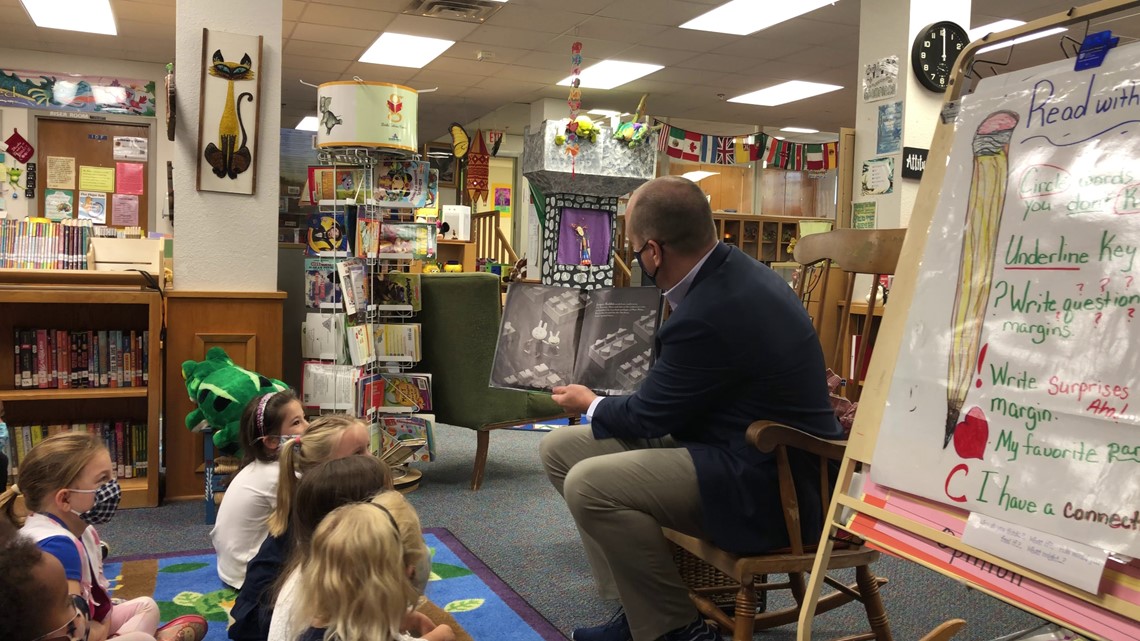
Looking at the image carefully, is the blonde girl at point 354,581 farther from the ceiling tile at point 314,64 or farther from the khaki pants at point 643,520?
the ceiling tile at point 314,64

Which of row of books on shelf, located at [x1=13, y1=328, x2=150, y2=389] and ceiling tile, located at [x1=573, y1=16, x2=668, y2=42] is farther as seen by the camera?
ceiling tile, located at [x1=573, y1=16, x2=668, y2=42]

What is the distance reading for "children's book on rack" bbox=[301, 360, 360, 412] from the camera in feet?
12.2

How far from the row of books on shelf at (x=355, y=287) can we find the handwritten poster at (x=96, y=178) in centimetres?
579

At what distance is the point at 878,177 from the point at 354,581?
4.42 metres

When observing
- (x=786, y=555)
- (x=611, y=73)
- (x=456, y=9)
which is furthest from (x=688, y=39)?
(x=786, y=555)

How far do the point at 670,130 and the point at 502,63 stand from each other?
234cm

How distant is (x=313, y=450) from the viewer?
2.25 metres

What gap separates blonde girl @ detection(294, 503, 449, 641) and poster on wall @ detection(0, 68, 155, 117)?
829 centimetres

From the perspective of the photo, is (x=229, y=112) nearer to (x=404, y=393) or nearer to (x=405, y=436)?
(x=404, y=393)

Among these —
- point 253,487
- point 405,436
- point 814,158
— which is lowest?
point 405,436

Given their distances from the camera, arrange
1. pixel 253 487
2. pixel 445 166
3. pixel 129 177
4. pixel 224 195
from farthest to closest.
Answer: pixel 445 166, pixel 129 177, pixel 224 195, pixel 253 487

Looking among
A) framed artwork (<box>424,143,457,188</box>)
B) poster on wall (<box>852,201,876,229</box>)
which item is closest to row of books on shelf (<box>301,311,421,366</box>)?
poster on wall (<box>852,201,876,229</box>)

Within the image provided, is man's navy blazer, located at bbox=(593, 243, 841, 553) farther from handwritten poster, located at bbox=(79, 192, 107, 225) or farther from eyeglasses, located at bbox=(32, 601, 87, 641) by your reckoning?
handwritten poster, located at bbox=(79, 192, 107, 225)

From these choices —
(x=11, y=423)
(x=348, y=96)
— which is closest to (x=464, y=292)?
(x=348, y=96)
